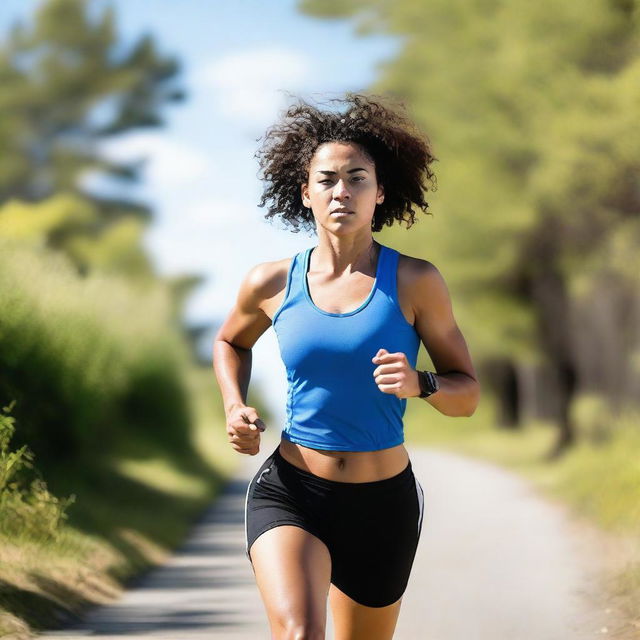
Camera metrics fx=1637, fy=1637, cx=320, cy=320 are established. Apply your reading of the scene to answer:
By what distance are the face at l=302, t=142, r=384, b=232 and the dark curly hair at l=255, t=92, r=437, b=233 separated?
0.30 ft

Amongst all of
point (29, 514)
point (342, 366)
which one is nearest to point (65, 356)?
point (29, 514)

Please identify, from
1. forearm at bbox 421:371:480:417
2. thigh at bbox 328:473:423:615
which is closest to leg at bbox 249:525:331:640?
thigh at bbox 328:473:423:615

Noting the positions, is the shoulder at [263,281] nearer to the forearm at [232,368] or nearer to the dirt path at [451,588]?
the forearm at [232,368]

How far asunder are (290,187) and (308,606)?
1.64 metres

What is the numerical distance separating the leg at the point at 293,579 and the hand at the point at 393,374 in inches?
25.1

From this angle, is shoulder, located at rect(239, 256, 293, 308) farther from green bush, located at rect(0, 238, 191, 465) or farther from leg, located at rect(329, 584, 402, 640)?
green bush, located at rect(0, 238, 191, 465)

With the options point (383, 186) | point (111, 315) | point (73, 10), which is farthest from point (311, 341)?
point (73, 10)

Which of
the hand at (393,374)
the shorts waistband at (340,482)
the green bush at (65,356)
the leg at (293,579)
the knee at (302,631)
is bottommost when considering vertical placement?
the knee at (302,631)

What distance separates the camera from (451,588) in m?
11.7

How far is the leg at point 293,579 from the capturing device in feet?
16.0

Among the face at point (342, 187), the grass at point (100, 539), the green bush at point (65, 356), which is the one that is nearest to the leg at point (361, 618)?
the face at point (342, 187)

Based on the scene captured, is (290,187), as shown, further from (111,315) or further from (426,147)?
(111,315)

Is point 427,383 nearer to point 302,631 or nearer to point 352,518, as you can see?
point 352,518

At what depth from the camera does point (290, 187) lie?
5.86 m
